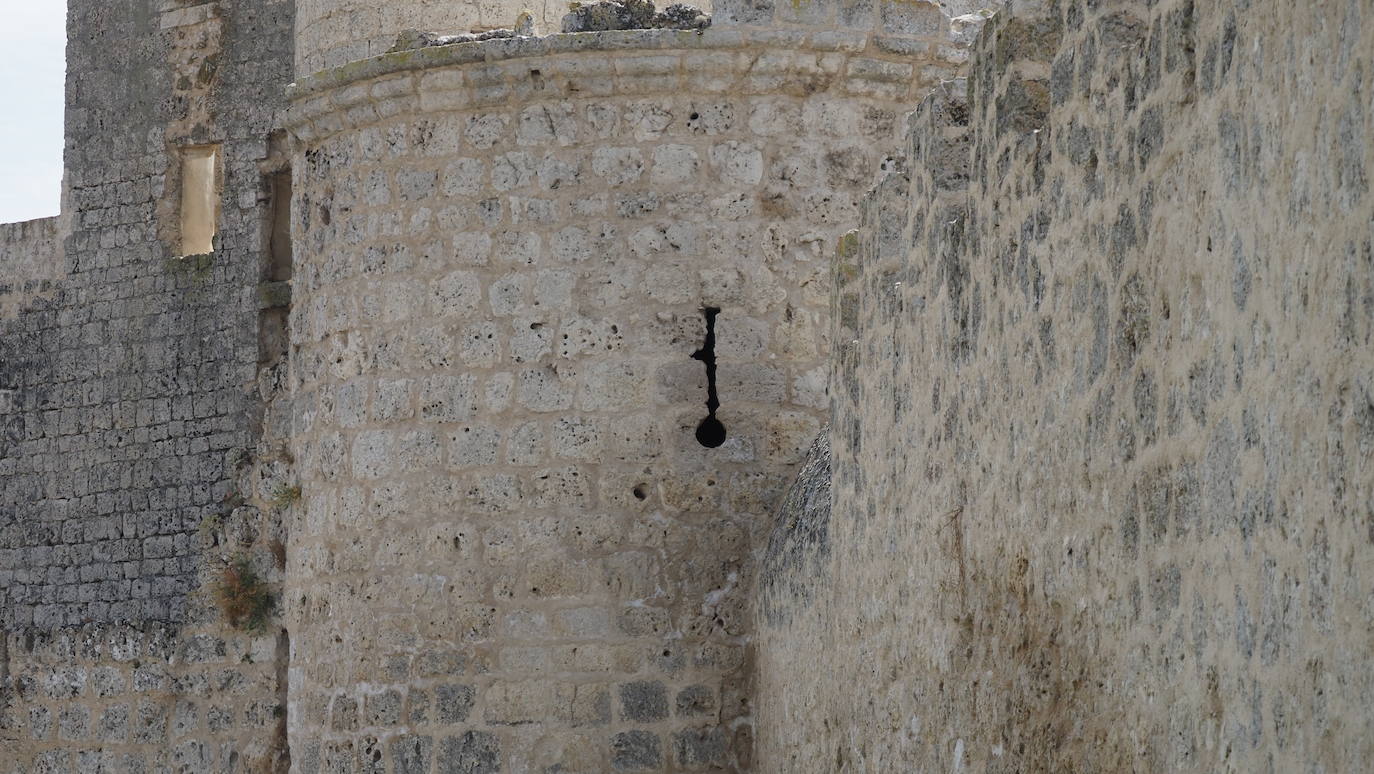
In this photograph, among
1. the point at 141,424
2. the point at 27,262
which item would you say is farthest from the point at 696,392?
the point at 27,262

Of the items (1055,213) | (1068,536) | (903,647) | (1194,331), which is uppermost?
(1055,213)

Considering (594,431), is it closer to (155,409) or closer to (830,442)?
(830,442)

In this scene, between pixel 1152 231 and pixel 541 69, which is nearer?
pixel 1152 231

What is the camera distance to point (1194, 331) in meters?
3.41

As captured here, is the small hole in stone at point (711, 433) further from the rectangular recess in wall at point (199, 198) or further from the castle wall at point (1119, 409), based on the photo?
the rectangular recess in wall at point (199, 198)

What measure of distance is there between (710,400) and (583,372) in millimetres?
443

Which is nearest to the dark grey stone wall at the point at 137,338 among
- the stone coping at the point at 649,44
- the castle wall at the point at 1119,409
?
the stone coping at the point at 649,44

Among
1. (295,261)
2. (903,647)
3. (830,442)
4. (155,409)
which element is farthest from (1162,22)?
(155,409)

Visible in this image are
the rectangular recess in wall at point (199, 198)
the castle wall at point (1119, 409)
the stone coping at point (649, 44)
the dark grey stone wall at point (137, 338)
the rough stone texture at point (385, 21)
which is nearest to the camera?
the castle wall at point (1119, 409)

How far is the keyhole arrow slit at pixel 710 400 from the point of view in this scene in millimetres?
7477

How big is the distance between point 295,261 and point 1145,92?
17.1 feet

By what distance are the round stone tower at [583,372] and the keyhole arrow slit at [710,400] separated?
11 mm

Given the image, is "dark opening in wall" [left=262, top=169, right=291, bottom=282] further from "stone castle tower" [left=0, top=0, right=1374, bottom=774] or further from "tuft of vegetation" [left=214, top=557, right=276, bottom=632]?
"tuft of vegetation" [left=214, top=557, right=276, bottom=632]

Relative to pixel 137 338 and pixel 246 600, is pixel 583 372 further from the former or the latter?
pixel 137 338
